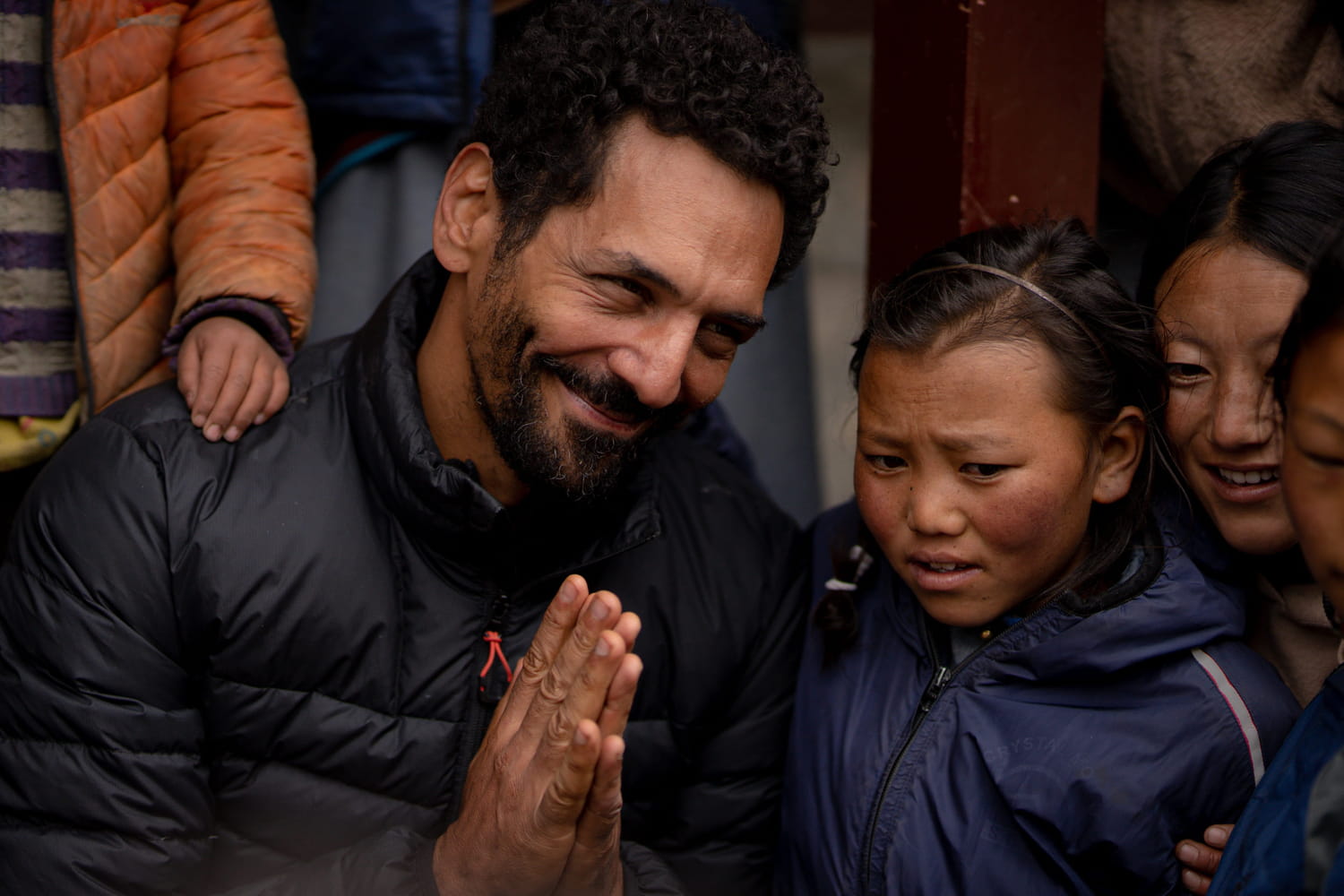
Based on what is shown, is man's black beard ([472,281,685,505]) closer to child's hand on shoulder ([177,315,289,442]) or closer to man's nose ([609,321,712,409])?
man's nose ([609,321,712,409])

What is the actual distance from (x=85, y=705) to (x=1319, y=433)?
1692 mm

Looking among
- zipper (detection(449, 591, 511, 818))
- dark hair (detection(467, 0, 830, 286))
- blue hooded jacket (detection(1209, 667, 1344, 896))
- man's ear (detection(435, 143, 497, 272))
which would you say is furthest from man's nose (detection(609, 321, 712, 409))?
blue hooded jacket (detection(1209, 667, 1344, 896))

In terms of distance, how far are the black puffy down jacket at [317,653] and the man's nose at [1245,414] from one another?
850 millimetres

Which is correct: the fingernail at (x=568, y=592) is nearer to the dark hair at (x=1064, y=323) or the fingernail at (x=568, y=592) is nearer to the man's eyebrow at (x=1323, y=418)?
the dark hair at (x=1064, y=323)

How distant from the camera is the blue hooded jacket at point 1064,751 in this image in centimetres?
184

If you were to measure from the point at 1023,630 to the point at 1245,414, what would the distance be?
1.56 ft

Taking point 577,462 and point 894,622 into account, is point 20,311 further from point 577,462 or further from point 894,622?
point 894,622

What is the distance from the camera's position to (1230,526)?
2.01 m

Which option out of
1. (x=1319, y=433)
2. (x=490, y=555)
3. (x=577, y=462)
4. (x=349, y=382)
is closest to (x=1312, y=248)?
(x=1319, y=433)

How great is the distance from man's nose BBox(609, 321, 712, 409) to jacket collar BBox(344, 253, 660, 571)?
29 centimetres

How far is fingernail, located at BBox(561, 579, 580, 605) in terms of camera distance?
1745mm

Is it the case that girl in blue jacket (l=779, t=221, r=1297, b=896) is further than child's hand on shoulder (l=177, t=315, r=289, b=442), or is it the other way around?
child's hand on shoulder (l=177, t=315, r=289, b=442)

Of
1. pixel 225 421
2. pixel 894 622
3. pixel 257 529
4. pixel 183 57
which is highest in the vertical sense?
pixel 183 57

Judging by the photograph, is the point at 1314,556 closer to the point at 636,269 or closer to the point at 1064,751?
the point at 1064,751
